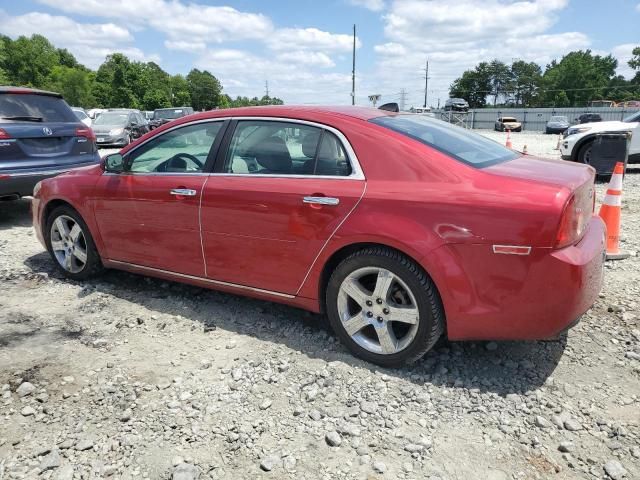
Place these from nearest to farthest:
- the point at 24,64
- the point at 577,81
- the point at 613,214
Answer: the point at 613,214 < the point at 24,64 < the point at 577,81

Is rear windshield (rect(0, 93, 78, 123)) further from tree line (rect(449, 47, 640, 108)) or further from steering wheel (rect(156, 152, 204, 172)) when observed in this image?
tree line (rect(449, 47, 640, 108))

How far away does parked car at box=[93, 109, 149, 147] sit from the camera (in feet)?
59.8

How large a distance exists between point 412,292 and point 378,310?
0.85 ft

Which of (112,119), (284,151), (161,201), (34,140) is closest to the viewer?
(284,151)

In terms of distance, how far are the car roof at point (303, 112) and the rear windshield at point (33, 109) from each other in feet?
13.2

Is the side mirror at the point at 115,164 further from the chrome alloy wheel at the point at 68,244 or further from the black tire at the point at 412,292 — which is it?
the black tire at the point at 412,292

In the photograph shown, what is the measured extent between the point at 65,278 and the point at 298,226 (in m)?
2.80

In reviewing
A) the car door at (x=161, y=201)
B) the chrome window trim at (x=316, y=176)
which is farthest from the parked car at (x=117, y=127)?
the chrome window trim at (x=316, y=176)

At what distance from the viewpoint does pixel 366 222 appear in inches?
113

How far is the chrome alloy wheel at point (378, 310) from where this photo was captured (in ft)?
9.48

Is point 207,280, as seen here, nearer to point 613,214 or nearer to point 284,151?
point 284,151

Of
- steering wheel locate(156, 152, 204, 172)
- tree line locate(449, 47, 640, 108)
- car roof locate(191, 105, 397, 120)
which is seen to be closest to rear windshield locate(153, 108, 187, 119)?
steering wheel locate(156, 152, 204, 172)

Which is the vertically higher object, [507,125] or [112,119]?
[112,119]

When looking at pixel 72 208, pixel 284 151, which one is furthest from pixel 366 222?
pixel 72 208
